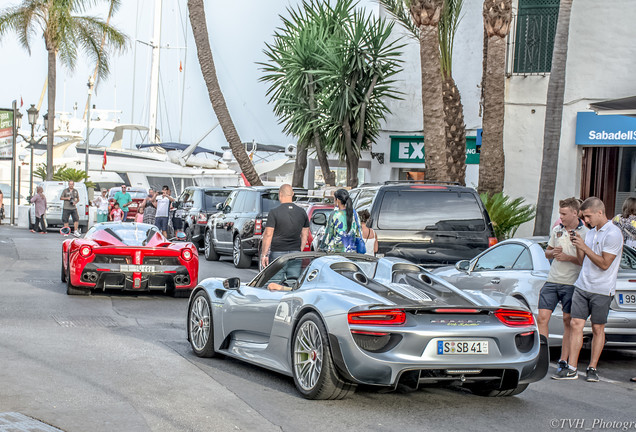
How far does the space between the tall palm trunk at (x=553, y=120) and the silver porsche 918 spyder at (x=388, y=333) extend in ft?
37.2

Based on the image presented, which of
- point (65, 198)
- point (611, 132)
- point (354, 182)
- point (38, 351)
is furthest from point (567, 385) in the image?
point (65, 198)

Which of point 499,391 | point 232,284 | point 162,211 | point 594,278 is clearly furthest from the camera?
point 162,211

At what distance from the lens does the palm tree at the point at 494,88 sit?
20.0 m

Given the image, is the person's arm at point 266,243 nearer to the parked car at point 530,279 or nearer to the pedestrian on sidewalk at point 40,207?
the parked car at point 530,279

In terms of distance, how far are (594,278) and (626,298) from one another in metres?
1.11

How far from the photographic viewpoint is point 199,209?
85.2 ft

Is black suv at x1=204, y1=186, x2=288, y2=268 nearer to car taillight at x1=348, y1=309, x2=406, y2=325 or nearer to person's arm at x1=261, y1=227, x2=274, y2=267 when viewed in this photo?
person's arm at x1=261, y1=227, x2=274, y2=267

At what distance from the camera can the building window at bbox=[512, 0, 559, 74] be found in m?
22.8

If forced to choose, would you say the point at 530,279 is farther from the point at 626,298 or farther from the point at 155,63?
the point at 155,63

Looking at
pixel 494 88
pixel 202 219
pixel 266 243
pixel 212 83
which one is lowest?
pixel 202 219

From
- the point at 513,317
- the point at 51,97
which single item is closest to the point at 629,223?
the point at 513,317

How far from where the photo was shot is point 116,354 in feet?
30.3

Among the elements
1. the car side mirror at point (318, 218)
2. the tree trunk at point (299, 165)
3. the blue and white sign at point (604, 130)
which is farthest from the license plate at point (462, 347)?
the tree trunk at point (299, 165)

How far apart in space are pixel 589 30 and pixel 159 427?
1849 centimetres
